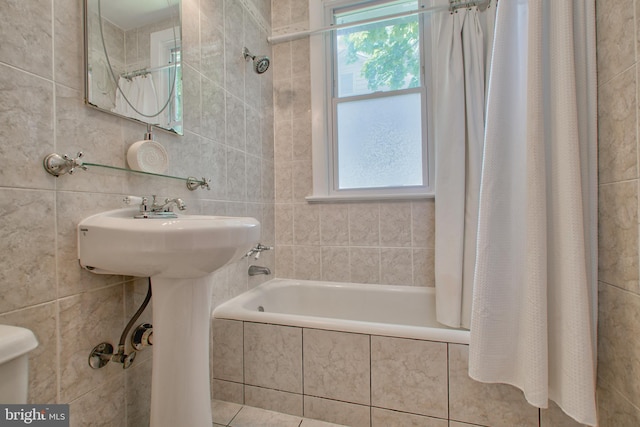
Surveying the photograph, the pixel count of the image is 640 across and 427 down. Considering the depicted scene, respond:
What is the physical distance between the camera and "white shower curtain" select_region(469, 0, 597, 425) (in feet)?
2.64

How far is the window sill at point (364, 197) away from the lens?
5.65 feet

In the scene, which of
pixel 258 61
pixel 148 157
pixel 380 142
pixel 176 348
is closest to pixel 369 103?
pixel 380 142

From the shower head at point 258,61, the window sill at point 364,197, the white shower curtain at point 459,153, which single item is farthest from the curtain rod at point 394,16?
the window sill at point 364,197

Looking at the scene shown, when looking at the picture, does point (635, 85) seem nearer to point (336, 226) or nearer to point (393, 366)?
point (393, 366)

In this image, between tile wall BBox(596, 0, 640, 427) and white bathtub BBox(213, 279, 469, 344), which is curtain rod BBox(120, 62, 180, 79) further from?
tile wall BBox(596, 0, 640, 427)

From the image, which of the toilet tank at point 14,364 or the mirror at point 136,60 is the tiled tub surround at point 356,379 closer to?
the toilet tank at point 14,364

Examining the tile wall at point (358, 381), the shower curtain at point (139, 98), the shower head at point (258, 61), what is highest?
the shower head at point (258, 61)

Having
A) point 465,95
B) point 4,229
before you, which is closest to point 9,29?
point 4,229

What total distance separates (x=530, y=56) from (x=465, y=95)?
2.40 ft

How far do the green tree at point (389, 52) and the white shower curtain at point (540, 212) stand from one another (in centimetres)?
88

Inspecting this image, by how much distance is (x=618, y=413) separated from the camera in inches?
32.1

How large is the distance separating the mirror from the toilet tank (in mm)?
645

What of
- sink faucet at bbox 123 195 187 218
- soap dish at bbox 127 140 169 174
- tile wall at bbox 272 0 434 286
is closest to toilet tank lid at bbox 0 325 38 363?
sink faucet at bbox 123 195 187 218

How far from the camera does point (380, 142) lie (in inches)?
74.4
